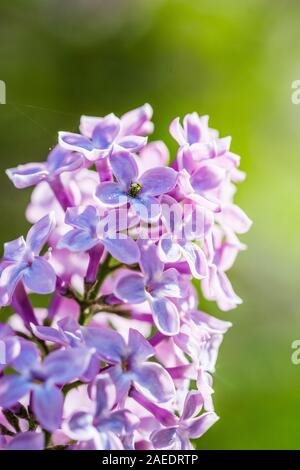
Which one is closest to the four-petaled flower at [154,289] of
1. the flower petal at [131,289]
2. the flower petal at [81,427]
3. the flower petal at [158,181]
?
the flower petal at [131,289]

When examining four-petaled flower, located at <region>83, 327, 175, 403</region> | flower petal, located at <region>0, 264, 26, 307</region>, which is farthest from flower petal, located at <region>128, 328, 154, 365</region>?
flower petal, located at <region>0, 264, 26, 307</region>

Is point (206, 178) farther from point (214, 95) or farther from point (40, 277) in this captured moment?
point (214, 95)

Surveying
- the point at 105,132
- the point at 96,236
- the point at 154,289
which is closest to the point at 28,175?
the point at 105,132

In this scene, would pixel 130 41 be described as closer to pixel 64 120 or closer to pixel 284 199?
pixel 64 120

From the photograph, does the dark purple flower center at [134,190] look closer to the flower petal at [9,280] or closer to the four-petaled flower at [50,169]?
the four-petaled flower at [50,169]
